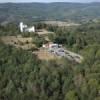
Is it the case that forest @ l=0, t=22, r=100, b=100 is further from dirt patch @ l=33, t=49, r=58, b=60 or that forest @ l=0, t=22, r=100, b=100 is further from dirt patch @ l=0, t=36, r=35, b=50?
dirt patch @ l=0, t=36, r=35, b=50

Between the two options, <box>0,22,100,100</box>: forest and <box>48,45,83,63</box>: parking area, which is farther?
<box>48,45,83,63</box>: parking area

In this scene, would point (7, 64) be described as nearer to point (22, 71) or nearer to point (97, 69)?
point (22, 71)

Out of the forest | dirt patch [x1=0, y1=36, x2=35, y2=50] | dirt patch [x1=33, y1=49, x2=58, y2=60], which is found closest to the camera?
the forest

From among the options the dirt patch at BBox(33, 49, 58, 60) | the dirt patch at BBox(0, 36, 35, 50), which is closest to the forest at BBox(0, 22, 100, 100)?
the dirt patch at BBox(33, 49, 58, 60)

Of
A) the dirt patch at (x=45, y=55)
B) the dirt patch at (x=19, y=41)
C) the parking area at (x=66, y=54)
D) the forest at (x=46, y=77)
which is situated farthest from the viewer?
the dirt patch at (x=19, y=41)

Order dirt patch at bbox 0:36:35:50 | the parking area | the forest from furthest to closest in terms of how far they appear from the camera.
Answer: dirt patch at bbox 0:36:35:50 < the parking area < the forest

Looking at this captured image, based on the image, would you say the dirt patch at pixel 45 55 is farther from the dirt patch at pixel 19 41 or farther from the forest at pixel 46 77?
the dirt patch at pixel 19 41

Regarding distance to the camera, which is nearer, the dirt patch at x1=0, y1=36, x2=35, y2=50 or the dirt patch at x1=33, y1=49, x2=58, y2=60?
the dirt patch at x1=33, y1=49, x2=58, y2=60

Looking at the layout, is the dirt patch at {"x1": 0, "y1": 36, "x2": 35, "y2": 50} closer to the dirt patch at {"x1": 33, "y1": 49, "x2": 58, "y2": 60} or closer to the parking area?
the dirt patch at {"x1": 33, "y1": 49, "x2": 58, "y2": 60}

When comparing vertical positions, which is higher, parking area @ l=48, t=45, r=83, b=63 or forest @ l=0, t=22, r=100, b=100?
forest @ l=0, t=22, r=100, b=100

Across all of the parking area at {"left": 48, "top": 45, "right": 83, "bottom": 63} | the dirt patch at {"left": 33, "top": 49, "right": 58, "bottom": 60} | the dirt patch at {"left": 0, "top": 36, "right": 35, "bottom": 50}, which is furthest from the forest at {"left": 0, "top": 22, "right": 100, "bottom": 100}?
the dirt patch at {"left": 0, "top": 36, "right": 35, "bottom": 50}

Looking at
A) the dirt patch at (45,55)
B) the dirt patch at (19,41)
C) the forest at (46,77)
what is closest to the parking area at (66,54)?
the dirt patch at (45,55)

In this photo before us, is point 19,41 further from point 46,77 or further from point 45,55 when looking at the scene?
point 46,77
